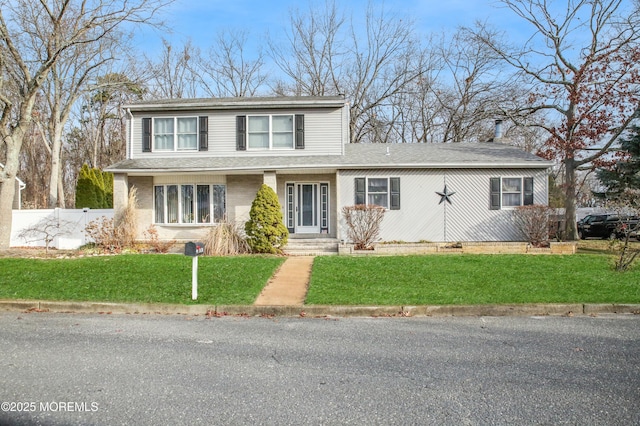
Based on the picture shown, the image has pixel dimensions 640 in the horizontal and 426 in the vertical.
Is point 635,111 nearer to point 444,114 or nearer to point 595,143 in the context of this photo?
point 595,143

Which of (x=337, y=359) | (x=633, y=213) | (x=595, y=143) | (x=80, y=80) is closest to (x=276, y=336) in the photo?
(x=337, y=359)

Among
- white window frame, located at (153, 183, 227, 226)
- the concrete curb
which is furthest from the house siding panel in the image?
the concrete curb

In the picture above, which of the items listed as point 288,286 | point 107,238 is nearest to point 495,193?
point 288,286

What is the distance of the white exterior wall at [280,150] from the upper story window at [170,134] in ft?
0.64

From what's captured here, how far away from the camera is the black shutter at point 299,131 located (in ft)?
60.4

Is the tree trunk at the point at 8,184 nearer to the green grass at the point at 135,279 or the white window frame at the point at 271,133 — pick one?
the green grass at the point at 135,279

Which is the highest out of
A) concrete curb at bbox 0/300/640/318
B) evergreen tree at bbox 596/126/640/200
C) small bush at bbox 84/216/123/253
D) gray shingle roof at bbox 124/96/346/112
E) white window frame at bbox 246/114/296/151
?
gray shingle roof at bbox 124/96/346/112

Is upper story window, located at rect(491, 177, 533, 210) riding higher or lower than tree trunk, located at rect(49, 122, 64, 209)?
lower

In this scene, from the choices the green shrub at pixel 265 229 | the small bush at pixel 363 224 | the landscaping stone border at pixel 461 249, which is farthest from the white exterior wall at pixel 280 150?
the landscaping stone border at pixel 461 249

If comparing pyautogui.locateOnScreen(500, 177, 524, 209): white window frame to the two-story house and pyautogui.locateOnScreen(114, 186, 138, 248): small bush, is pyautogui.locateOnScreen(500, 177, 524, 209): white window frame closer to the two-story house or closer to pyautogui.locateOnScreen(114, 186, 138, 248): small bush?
the two-story house

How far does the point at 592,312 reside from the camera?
8125mm

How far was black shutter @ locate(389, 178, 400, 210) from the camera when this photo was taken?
688 inches

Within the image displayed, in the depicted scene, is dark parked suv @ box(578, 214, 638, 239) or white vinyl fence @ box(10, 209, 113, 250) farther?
dark parked suv @ box(578, 214, 638, 239)

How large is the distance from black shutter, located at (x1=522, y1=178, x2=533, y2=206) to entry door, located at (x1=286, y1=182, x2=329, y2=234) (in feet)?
24.1
